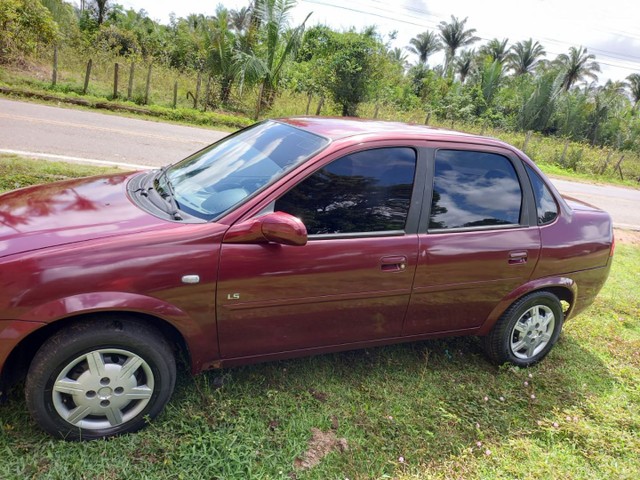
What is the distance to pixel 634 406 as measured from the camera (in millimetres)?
3504

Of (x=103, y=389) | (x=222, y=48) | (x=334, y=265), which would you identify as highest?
(x=222, y=48)

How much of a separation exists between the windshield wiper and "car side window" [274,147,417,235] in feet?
1.87

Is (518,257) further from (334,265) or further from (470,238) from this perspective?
(334,265)

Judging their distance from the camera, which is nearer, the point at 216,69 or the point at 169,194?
the point at 169,194

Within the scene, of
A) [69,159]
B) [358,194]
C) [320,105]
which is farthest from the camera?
[320,105]

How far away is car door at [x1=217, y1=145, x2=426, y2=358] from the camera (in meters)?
2.58

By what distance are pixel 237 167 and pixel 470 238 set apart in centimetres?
159

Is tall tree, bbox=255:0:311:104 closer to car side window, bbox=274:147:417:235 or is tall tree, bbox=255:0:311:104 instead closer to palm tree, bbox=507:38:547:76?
car side window, bbox=274:147:417:235

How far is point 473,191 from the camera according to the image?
10.7 feet

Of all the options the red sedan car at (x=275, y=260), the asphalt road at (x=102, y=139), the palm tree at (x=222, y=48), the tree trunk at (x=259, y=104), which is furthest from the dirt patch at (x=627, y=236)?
the palm tree at (x=222, y=48)

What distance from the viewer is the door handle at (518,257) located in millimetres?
3318

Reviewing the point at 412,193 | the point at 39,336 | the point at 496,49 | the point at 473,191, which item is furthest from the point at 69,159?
the point at 496,49

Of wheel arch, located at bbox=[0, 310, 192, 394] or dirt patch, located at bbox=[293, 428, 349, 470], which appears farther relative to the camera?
dirt patch, located at bbox=[293, 428, 349, 470]

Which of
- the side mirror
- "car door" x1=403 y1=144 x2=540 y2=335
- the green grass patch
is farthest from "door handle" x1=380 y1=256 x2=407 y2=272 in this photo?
the green grass patch
